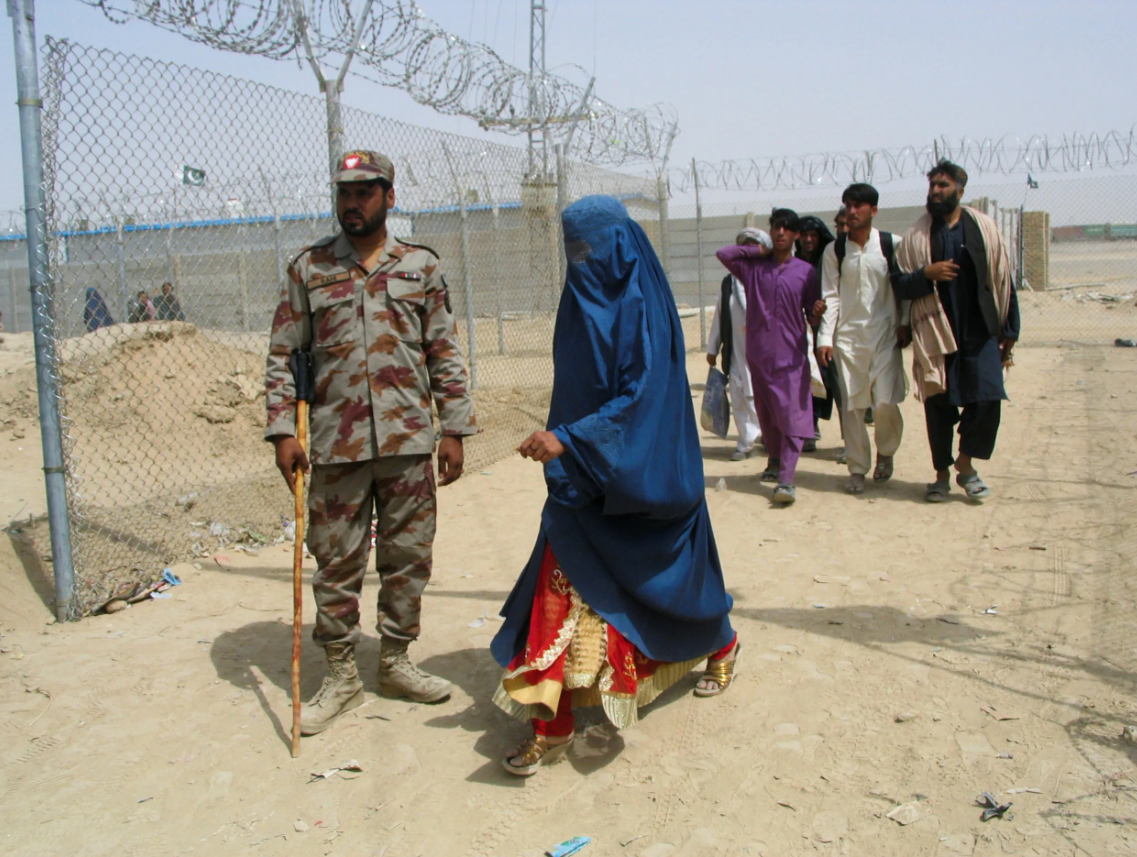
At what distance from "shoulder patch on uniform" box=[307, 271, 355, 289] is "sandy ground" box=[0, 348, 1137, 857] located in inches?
58.7

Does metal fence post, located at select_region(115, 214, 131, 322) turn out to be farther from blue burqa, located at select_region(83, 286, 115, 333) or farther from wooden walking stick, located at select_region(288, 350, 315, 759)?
wooden walking stick, located at select_region(288, 350, 315, 759)

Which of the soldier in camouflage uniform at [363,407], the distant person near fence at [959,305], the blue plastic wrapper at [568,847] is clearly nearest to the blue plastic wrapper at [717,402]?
the distant person near fence at [959,305]

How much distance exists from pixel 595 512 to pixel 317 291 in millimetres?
1204

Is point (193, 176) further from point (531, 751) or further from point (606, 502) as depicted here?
point (531, 751)

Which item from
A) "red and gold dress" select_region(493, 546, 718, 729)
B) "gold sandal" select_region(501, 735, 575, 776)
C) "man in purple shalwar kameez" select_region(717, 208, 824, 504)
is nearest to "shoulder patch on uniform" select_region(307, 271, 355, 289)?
"red and gold dress" select_region(493, 546, 718, 729)

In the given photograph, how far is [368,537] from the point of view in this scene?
134 inches

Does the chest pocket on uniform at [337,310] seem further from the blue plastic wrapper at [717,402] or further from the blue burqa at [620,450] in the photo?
the blue plastic wrapper at [717,402]

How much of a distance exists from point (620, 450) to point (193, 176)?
338 cm

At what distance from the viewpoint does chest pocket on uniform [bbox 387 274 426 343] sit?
10.9 ft

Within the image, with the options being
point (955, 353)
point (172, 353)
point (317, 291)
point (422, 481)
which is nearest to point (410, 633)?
point (422, 481)

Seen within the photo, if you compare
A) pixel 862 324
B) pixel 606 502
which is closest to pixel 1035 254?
pixel 862 324

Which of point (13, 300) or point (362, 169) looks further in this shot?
point (13, 300)

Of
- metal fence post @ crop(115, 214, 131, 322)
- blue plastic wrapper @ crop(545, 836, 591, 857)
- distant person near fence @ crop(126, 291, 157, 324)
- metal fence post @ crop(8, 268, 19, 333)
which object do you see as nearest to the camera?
blue plastic wrapper @ crop(545, 836, 591, 857)

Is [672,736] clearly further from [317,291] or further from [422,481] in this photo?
[317,291]
